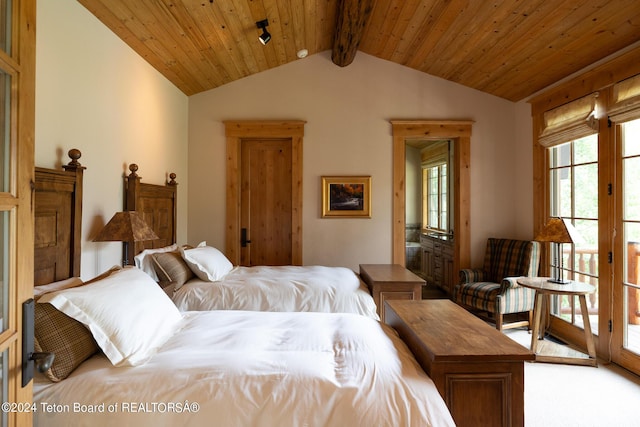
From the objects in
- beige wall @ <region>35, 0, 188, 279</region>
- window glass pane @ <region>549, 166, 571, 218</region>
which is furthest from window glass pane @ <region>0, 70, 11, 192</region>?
window glass pane @ <region>549, 166, 571, 218</region>

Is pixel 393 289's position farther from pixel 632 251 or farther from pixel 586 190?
pixel 586 190

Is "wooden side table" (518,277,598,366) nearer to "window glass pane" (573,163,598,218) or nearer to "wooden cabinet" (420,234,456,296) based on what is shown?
"window glass pane" (573,163,598,218)

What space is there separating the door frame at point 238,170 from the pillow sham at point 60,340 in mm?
3028

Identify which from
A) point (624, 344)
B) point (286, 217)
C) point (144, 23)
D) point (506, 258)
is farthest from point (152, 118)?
point (624, 344)

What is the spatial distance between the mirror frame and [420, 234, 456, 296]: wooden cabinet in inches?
21.7

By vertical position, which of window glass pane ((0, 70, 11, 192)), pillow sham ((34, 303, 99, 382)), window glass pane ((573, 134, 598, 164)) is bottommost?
pillow sham ((34, 303, 99, 382))

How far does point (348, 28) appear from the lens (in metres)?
3.63

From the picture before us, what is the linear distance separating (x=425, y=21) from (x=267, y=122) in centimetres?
210

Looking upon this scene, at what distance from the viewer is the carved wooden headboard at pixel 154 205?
2838mm

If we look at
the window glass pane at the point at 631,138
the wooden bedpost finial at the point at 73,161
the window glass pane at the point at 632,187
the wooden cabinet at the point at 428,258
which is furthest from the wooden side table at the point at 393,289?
the wooden cabinet at the point at 428,258

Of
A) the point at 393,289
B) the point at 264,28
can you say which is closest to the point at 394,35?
the point at 264,28

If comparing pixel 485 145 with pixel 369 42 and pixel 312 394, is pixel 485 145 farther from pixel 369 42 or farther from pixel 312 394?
pixel 312 394

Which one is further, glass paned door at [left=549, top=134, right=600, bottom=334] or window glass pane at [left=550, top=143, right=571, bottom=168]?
window glass pane at [left=550, top=143, right=571, bottom=168]

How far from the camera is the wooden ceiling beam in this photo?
10.8 feet
